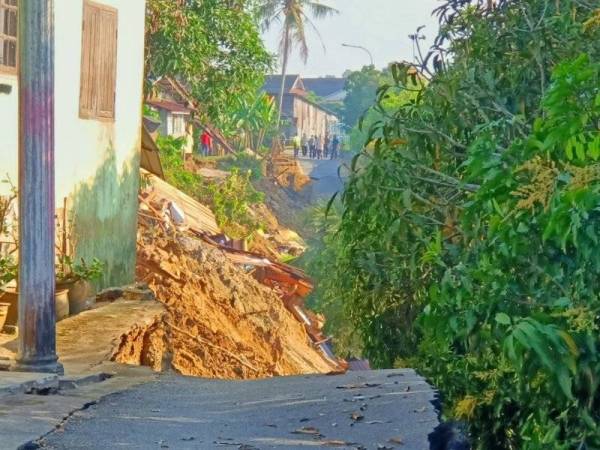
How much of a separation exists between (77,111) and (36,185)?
547cm

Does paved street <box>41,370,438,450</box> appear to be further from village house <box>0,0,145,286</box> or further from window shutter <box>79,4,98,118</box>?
window shutter <box>79,4,98,118</box>

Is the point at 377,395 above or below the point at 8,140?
below

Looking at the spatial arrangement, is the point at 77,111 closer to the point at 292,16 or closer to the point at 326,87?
the point at 292,16

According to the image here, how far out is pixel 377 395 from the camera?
9.20 metres

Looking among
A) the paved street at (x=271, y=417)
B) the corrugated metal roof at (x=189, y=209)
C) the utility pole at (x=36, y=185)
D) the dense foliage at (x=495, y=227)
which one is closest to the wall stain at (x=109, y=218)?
the dense foliage at (x=495, y=227)

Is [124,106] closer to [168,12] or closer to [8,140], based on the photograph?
[8,140]

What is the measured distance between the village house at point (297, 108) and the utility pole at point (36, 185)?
73698 mm

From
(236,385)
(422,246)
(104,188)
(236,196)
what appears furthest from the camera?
(236,196)

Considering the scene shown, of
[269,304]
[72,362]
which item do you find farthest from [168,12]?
[72,362]

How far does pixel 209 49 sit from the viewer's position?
26.7 metres

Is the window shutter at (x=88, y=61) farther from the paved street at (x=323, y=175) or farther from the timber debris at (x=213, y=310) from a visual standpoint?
the paved street at (x=323, y=175)

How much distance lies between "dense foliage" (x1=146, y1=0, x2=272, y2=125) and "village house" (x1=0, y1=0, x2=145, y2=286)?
8231 millimetres

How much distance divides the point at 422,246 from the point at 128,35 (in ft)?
28.3

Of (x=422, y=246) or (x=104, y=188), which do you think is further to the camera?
(x=104, y=188)
